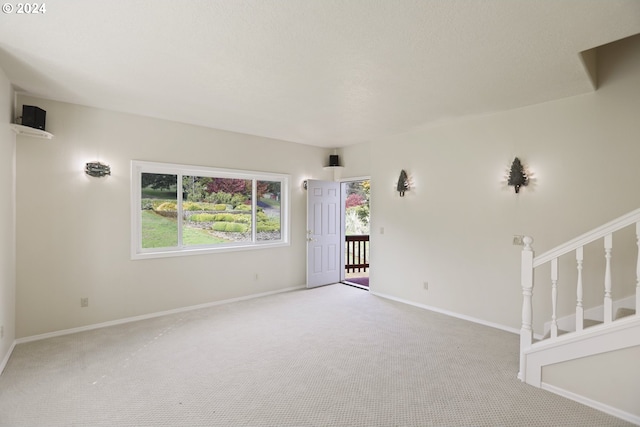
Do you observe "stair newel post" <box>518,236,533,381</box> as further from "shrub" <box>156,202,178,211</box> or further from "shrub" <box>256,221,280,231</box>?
"shrub" <box>156,202,178,211</box>

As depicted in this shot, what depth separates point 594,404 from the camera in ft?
7.38

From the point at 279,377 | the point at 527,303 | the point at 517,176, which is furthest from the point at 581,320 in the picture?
the point at 279,377

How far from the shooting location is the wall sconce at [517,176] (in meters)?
3.56

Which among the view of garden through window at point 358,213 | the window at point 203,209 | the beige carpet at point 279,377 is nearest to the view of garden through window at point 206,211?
the window at point 203,209

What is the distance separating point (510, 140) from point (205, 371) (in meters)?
4.13

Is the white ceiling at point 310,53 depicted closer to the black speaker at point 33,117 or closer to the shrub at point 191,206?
the black speaker at point 33,117

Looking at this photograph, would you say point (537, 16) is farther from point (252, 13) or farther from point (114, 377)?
point (114, 377)

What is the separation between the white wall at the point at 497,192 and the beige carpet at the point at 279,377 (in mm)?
747

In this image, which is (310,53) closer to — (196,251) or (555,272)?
(555,272)

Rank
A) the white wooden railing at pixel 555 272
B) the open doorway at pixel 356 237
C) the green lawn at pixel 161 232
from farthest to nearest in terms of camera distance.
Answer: the open doorway at pixel 356 237, the green lawn at pixel 161 232, the white wooden railing at pixel 555 272

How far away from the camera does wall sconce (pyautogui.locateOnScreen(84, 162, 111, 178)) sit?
362 cm

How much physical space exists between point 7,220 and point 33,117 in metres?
1.07

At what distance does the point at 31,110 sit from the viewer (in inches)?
123

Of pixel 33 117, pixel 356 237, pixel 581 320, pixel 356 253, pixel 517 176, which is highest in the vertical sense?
pixel 33 117
